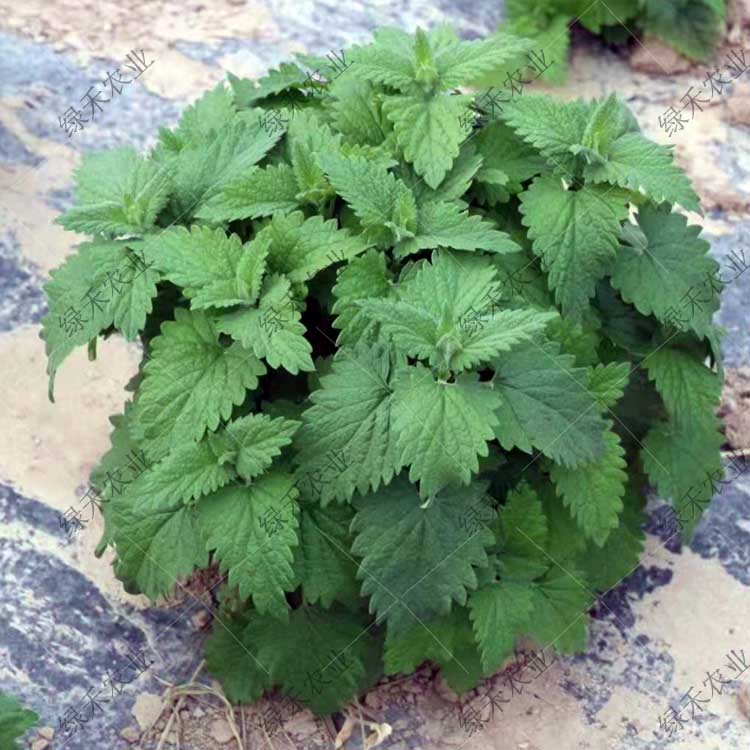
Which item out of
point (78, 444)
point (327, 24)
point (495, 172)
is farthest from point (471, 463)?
point (327, 24)

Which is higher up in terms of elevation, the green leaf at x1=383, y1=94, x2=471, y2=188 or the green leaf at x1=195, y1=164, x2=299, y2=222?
Result: the green leaf at x1=383, y1=94, x2=471, y2=188

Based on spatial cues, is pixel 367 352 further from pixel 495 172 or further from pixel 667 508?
pixel 667 508

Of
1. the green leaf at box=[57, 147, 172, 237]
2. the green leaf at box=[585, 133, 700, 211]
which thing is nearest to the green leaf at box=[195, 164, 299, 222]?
the green leaf at box=[57, 147, 172, 237]

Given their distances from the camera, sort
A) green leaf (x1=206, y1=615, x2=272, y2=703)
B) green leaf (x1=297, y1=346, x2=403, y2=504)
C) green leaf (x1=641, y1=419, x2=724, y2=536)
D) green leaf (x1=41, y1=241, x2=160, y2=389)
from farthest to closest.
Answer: green leaf (x1=641, y1=419, x2=724, y2=536) → green leaf (x1=206, y1=615, x2=272, y2=703) → green leaf (x1=41, y1=241, x2=160, y2=389) → green leaf (x1=297, y1=346, x2=403, y2=504)

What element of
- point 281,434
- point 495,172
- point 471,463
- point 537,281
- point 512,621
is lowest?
point 512,621

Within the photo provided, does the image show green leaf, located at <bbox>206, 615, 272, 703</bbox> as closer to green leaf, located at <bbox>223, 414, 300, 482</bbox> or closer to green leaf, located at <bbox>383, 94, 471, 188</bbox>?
green leaf, located at <bbox>223, 414, 300, 482</bbox>

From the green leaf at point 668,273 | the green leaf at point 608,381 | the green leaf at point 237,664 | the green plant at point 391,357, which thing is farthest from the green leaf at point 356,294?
the green leaf at point 237,664

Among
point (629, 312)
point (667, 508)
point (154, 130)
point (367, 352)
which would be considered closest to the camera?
point (367, 352)
